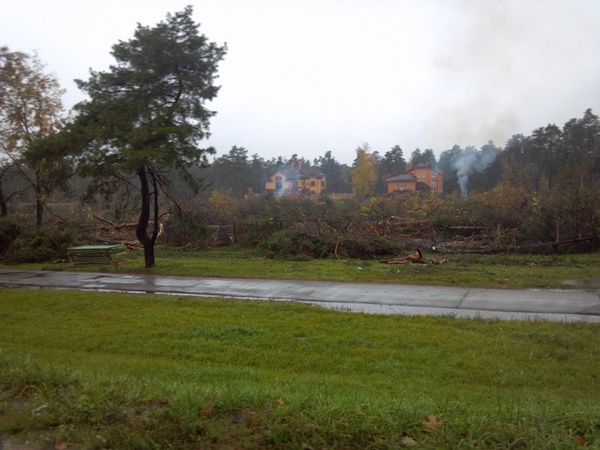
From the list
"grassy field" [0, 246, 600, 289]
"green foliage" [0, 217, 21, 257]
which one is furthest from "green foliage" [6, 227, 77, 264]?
"grassy field" [0, 246, 600, 289]

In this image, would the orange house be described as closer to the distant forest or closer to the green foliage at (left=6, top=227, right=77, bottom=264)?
the distant forest

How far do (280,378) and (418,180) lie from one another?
180ft

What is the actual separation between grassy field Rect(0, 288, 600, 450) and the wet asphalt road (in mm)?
1160

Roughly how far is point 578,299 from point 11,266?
1938cm

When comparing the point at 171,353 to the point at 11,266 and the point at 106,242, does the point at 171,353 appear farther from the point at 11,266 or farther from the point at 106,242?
the point at 106,242

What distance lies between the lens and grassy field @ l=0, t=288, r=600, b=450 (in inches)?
140

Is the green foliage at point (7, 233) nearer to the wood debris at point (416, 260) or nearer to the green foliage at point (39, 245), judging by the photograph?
the green foliage at point (39, 245)

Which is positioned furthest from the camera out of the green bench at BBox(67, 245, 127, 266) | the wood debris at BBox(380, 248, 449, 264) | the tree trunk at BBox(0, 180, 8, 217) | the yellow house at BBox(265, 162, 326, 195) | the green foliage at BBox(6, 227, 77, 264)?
the yellow house at BBox(265, 162, 326, 195)

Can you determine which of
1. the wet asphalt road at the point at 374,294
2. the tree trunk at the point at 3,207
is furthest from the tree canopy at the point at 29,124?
the wet asphalt road at the point at 374,294

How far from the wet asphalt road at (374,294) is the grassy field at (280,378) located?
1.16 meters

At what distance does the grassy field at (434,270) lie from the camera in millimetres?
13484

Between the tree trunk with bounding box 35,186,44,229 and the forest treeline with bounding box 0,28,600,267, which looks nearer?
the forest treeline with bounding box 0,28,600,267

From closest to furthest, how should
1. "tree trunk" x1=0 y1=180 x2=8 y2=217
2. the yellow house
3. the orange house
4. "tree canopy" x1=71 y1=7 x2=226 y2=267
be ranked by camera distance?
"tree canopy" x1=71 y1=7 x2=226 y2=267
"tree trunk" x1=0 y1=180 x2=8 y2=217
the orange house
the yellow house

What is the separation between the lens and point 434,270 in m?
15.8
